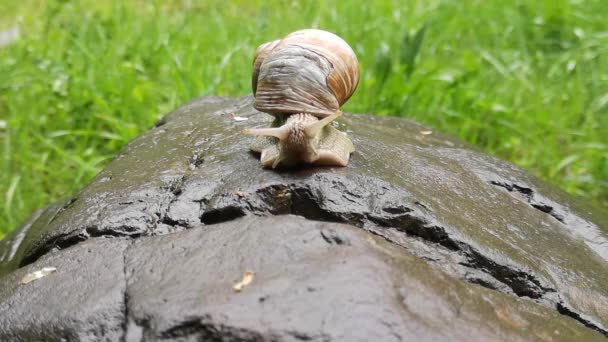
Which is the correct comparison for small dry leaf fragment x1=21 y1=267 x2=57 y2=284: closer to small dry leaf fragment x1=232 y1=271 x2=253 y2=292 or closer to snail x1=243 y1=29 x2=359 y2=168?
small dry leaf fragment x1=232 y1=271 x2=253 y2=292

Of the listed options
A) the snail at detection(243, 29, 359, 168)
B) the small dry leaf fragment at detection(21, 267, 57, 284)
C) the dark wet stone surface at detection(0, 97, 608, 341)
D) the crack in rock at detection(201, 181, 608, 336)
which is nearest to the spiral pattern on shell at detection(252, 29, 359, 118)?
the snail at detection(243, 29, 359, 168)

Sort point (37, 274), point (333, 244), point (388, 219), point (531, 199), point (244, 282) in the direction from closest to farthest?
1. point (244, 282)
2. point (333, 244)
3. point (37, 274)
4. point (388, 219)
5. point (531, 199)

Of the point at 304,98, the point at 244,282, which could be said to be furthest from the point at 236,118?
the point at 244,282

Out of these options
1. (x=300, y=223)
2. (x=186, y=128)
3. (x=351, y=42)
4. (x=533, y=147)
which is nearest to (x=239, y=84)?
(x=351, y=42)

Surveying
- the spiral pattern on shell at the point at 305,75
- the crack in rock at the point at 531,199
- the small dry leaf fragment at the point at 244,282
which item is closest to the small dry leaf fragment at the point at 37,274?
the small dry leaf fragment at the point at 244,282

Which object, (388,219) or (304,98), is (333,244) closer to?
(388,219)

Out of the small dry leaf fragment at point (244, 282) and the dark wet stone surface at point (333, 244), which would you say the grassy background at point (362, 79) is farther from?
the small dry leaf fragment at point (244, 282)

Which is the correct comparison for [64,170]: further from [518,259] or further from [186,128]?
[518,259]
